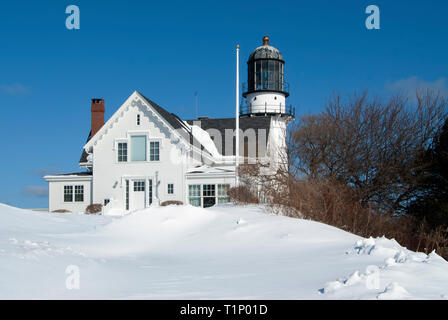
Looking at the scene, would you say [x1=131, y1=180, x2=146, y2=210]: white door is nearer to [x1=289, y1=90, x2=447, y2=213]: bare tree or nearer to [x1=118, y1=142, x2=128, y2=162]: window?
[x1=118, y1=142, x2=128, y2=162]: window

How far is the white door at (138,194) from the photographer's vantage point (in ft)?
90.6

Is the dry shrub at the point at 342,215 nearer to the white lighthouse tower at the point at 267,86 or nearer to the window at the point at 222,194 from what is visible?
the window at the point at 222,194

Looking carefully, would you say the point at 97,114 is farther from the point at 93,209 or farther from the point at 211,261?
the point at 211,261

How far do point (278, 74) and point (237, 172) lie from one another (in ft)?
58.1

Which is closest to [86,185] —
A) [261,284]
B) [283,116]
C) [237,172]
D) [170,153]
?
[170,153]

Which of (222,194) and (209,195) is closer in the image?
(222,194)

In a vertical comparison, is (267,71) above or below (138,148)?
above

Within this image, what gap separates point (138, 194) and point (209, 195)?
4.25 metres

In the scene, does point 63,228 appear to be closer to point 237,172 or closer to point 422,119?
point 237,172

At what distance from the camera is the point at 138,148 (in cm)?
2820

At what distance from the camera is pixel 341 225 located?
14.7m

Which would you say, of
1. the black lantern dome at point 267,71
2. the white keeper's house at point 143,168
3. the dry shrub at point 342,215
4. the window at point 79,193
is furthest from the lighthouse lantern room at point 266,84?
the dry shrub at point 342,215

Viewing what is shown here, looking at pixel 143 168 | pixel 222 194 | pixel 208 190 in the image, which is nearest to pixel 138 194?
pixel 143 168

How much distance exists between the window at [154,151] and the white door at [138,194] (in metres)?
1.51
